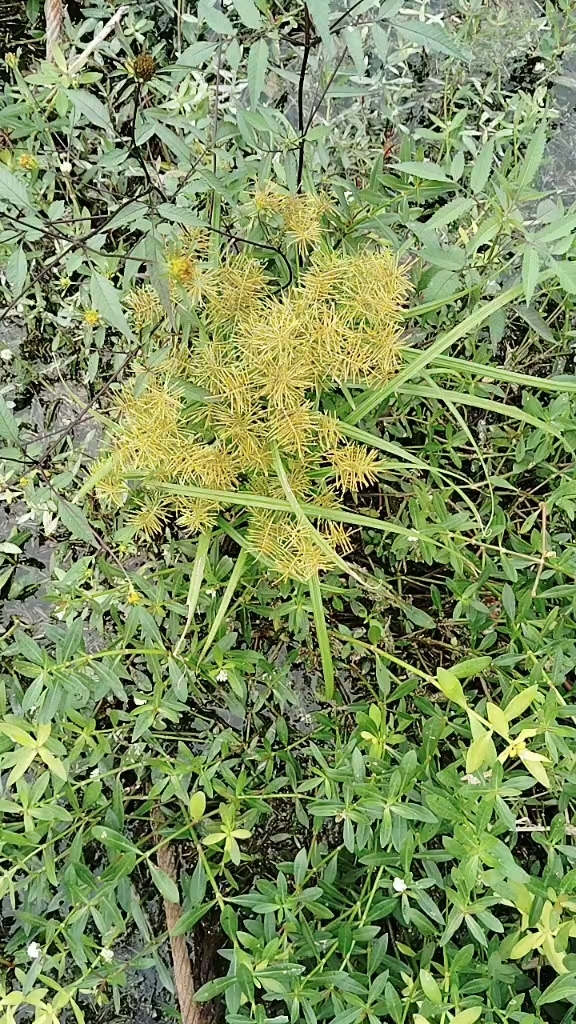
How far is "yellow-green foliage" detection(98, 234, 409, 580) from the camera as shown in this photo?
0.78 metres

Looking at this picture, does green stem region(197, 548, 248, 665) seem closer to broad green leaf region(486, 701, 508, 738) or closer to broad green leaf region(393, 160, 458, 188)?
broad green leaf region(486, 701, 508, 738)

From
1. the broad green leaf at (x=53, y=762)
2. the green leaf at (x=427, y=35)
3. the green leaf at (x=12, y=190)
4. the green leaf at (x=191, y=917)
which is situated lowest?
the green leaf at (x=191, y=917)

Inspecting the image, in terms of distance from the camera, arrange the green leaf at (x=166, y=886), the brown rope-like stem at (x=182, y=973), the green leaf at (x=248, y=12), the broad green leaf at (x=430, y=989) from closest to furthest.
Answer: the green leaf at (x=248, y=12), the broad green leaf at (x=430, y=989), the green leaf at (x=166, y=886), the brown rope-like stem at (x=182, y=973)

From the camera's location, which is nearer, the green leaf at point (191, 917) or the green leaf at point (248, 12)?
the green leaf at point (248, 12)

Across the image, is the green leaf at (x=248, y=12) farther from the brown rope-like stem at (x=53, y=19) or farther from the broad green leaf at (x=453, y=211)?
the brown rope-like stem at (x=53, y=19)

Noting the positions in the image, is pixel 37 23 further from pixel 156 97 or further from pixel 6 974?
pixel 6 974

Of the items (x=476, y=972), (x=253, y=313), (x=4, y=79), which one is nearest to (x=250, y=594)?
(x=253, y=313)

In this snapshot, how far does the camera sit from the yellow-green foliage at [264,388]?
78 centimetres

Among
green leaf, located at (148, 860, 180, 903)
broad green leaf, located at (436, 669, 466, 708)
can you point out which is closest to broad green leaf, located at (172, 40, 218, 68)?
broad green leaf, located at (436, 669, 466, 708)

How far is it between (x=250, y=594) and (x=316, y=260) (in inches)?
14.4

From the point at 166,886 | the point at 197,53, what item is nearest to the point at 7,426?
the point at 197,53

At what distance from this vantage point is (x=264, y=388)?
2.58ft

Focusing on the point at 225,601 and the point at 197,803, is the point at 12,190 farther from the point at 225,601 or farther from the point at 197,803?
the point at 197,803

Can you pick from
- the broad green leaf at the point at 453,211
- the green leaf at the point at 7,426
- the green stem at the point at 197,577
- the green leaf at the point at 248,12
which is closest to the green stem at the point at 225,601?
the green stem at the point at 197,577
